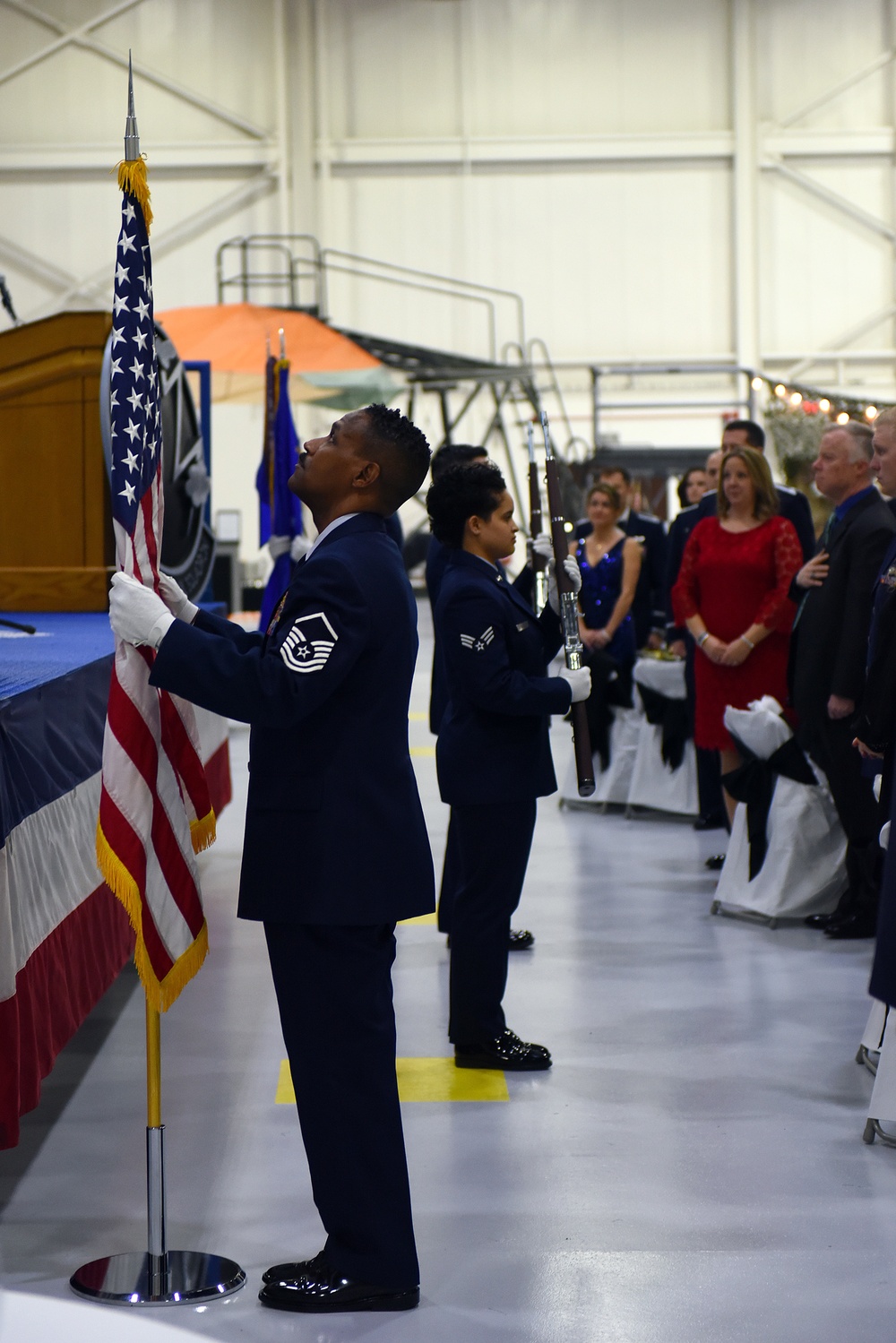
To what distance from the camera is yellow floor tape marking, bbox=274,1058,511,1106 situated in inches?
148

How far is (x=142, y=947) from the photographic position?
269 centimetres

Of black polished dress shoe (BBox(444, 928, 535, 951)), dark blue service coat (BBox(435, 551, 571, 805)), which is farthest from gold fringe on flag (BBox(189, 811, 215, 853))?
black polished dress shoe (BBox(444, 928, 535, 951))

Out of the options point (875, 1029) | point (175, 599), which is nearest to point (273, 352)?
point (875, 1029)

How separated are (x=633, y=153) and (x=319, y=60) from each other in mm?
4286

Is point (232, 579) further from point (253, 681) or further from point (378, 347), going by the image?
point (253, 681)

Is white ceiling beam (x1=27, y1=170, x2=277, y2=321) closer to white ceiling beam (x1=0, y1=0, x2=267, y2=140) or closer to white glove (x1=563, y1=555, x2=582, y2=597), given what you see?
white ceiling beam (x1=0, y1=0, x2=267, y2=140)

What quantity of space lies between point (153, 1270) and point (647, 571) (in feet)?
18.7

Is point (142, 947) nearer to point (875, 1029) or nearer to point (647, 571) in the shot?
point (875, 1029)

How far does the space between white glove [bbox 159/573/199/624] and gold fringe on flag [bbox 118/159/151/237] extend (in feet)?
2.09

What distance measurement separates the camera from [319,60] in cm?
1984

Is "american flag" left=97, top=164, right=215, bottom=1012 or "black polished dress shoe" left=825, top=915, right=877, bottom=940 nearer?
"american flag" left=97, top=164, right=215, bottom=1012

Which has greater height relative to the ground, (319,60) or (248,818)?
(319,60)

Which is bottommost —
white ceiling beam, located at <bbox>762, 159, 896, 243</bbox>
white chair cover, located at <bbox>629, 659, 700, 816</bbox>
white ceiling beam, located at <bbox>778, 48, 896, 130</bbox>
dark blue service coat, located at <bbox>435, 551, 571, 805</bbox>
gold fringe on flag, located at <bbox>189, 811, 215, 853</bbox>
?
white chair cover, located at <bbox>629, 659, 700, 816</bbox>

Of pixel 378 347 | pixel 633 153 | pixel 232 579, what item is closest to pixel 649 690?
pixel 232 579
